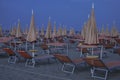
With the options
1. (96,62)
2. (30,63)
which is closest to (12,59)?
(30,63)

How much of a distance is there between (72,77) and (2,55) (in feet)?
21.7

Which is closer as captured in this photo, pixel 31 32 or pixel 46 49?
pixel 31 32

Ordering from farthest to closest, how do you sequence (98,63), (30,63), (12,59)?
(12,59) < (30,63) < (98,63)

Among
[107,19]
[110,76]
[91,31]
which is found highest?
[107,19]

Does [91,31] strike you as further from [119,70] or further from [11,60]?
[11,60]

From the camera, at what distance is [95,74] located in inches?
311

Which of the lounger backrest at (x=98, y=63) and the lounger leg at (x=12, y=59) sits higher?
the lounger backrest at (x=98, y=63)

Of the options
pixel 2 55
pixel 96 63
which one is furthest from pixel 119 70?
pixel 2 55

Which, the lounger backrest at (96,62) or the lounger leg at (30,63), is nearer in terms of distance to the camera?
the lounger backrest at (96,62)

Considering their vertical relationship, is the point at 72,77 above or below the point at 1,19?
below

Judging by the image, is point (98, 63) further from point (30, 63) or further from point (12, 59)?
point (12, 59)

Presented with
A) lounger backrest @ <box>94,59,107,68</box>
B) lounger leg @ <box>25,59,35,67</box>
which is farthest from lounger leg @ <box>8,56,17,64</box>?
lounger backrest @ <box>94,59,107,68</box>

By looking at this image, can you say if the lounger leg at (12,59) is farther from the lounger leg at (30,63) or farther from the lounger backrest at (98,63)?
the lounger backrest at (98,63)

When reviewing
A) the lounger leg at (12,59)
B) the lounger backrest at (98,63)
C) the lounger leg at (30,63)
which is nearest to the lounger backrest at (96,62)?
the lounger backrest at (98,63)
